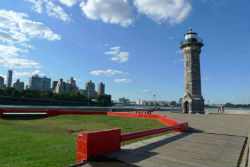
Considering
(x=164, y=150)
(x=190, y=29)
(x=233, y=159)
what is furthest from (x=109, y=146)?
(x=190, y=29)

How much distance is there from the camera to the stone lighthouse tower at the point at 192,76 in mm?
39250

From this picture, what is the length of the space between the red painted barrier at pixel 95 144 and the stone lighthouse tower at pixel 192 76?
120 ft

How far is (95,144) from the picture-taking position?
557cm

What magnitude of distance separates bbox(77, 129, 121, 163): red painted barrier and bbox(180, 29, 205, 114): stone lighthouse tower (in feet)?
120

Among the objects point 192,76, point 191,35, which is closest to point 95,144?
point 192,76

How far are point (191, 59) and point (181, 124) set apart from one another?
33.0 metres

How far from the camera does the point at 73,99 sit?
138 meters

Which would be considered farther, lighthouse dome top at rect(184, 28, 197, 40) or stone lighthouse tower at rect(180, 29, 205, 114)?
lighthouse dome top at rect(184, 28, 197, 40)

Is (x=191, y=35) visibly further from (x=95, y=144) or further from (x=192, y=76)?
(x=95, y=144)

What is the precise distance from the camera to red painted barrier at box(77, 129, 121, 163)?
5343mm

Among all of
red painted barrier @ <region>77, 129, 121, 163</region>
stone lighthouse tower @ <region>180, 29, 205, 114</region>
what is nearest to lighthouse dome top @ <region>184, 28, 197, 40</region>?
stone lighthouse tower @ <region>180, 29, 205, 114</region>

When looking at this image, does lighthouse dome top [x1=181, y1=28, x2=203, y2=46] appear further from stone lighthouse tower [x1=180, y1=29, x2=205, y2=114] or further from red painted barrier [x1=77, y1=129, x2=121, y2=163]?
red painted barrier [x1=77, y1=129, x2=121, y2=163]

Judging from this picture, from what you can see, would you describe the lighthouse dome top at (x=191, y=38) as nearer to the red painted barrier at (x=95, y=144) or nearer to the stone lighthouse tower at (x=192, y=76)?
the stone lighthouse tower at (x=192, y=76)

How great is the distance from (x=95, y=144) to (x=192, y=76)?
38.9 meters
